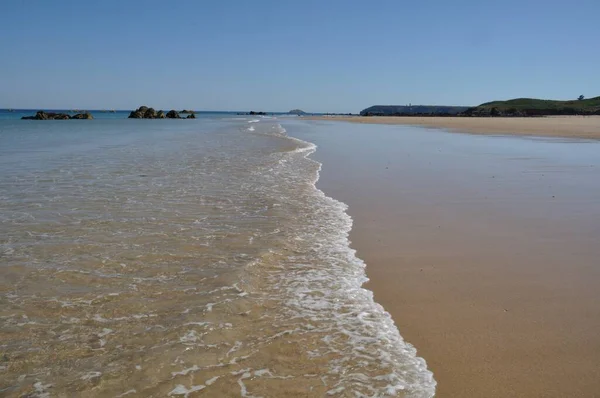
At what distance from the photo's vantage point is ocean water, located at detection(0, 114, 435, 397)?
10.6 feet

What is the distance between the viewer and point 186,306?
437 centimetres

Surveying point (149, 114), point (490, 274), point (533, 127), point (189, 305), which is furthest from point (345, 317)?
point (149, 114)

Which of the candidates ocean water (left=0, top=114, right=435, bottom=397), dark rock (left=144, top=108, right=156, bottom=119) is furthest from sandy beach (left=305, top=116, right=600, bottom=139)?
dark rock (left=144, top=108, right=156, bottom=119)

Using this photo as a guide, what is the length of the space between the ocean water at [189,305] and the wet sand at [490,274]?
342 millimetres

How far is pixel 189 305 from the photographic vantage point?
14.4ft

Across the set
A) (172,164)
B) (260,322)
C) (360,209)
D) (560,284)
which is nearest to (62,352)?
(260,322)

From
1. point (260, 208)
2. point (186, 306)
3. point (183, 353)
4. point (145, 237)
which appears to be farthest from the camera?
point (260, 208)

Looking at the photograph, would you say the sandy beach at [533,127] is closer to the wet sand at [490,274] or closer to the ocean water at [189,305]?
the wet sand at [490,274]

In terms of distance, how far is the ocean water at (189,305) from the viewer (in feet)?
10.6

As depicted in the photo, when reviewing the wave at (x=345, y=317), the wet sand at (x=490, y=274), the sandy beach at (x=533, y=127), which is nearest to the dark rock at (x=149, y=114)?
the sandy beach at (x=533, y=127)

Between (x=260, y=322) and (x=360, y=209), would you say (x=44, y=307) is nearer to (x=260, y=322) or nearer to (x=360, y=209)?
(x=260, y=322)

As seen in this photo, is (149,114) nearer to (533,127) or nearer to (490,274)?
(533,127)

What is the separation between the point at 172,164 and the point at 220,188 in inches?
209

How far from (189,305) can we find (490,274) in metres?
3.46
